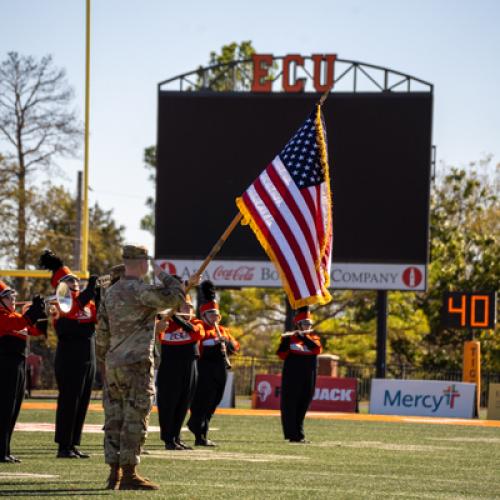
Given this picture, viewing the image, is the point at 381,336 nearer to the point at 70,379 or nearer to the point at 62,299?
the point at 70,379

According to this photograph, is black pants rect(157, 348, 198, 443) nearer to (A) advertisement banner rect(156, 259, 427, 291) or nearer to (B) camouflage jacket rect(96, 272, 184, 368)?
(B) camouflage jacket rect(96, 272, 184, 368)

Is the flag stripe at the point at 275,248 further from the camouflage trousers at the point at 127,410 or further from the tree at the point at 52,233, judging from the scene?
the tree at the point at 52,233

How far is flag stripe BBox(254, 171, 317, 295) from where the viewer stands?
1274cm

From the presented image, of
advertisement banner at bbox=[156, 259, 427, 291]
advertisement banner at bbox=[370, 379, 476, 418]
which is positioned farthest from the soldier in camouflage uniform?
advertisement banner at bbox=[156, 259, 427, 291]

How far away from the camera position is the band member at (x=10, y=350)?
1302 centimetres

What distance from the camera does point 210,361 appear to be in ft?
56.2

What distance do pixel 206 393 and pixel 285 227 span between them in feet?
15.2

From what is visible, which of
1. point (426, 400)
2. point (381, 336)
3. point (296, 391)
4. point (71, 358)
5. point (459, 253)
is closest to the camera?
point (71, 358)

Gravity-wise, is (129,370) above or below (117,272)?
below

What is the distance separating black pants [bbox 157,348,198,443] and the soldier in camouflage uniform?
490 cm

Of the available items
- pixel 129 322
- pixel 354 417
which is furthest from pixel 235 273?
pixel 129 322

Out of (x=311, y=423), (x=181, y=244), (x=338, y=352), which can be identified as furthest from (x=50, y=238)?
(x=311, y=423)

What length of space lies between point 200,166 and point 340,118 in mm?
3450

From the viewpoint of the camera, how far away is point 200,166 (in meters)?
32.8
